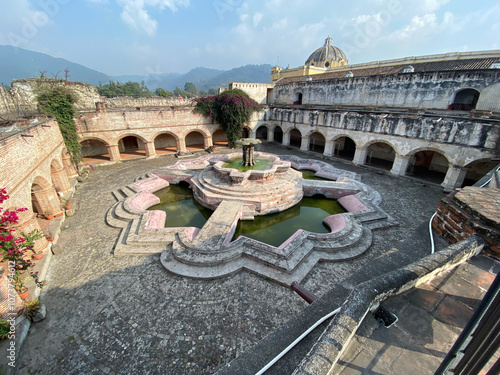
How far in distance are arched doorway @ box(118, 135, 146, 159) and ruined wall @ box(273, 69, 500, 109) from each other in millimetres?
16643

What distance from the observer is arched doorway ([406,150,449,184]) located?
14.3 metres

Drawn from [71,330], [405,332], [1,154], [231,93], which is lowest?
[71,330]

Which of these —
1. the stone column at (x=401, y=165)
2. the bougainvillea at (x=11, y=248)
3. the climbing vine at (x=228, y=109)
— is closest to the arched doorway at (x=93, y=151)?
the climbing vine at (x=228, y=109)

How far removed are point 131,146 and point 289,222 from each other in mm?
17653

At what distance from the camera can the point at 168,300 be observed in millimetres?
5371

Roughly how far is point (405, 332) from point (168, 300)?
5.08m

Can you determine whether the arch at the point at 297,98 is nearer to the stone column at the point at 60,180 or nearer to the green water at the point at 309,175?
the green water at the point at 309,175

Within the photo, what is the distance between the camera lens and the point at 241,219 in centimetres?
938

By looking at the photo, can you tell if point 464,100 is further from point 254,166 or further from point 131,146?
point 131,146

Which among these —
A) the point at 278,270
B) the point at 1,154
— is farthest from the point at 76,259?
the point at 278,270

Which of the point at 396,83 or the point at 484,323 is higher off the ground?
the point at 396,83

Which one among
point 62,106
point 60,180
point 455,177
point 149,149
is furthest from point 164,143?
point 455,177

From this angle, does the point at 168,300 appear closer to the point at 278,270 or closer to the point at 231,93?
the point at 278,270

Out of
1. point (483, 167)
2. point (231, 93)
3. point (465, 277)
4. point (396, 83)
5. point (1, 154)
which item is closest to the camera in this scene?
point (465, 277)
